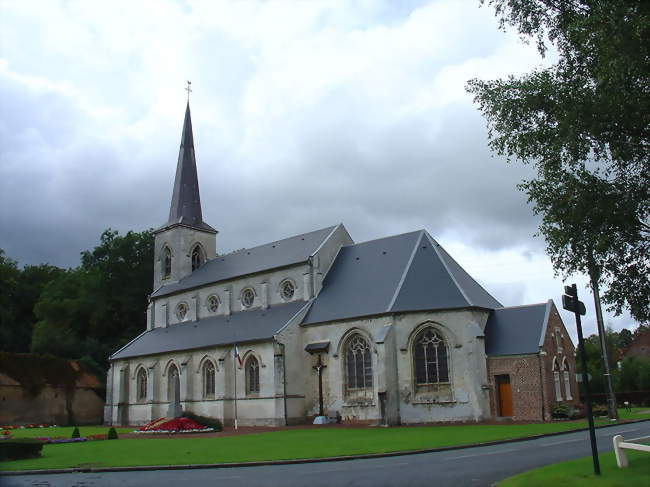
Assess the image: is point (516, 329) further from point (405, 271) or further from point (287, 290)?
point (287, 290)

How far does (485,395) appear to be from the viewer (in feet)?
101

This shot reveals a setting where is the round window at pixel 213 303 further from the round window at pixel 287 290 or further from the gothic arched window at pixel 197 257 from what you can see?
the gothic arched window at pixel 197 257

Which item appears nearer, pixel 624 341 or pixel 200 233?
pixel 200 233

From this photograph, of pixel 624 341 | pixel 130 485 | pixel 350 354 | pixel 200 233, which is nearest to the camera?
pixel 130 485

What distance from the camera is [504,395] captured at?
30938mm

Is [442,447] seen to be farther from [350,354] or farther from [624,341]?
[624,341]

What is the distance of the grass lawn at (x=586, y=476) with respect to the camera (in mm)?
10750

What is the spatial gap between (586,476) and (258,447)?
13010 millimetres

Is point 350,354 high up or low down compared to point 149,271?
down

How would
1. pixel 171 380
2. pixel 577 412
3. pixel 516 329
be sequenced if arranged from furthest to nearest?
1. pixel 171 380
2. pixel 516 329
3. pixel 577 412

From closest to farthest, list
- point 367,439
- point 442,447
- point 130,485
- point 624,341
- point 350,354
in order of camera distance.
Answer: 1. point 130,485
2. point 442,447
3. point 367,439
4. point 350,354
5. point 624,341

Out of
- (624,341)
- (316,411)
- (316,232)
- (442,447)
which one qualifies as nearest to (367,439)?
(442,447)

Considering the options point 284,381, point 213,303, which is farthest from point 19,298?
point 284,381

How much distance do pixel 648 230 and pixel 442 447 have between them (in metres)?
8.76
